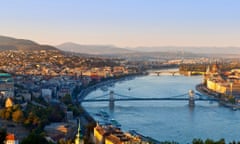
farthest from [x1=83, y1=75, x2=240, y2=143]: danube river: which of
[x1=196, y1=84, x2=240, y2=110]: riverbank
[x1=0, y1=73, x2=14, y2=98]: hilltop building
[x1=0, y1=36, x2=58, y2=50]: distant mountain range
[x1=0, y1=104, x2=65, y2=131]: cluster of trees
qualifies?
[x1=0, y1=36, x2=58, y2=50]: distant mountain range

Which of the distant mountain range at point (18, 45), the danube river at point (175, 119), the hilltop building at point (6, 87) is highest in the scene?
the distant mountain range at point (18, 45)

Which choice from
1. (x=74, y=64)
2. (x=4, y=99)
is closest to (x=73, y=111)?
(x=4, y=99)

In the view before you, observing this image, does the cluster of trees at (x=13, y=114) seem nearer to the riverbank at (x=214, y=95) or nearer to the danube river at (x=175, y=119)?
the danube river at (x=175, y=119)

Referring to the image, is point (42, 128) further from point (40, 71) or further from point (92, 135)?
point (40, 71)

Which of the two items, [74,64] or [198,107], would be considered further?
[74,64]

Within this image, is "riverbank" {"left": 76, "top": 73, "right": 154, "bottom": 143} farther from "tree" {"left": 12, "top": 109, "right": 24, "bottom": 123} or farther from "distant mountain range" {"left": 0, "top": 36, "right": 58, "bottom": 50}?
"distant mountain range" {"left": 0, "top": 36, "right": 58, "bottom": 50}

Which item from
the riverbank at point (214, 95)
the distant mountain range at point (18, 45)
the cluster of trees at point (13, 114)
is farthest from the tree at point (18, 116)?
the distant mountain range at point (18, 45)

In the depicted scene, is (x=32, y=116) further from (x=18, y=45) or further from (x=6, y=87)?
(x=18, y=45)

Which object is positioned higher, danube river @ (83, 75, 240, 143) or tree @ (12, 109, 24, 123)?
tree @ (12, 109, 24, 123)
